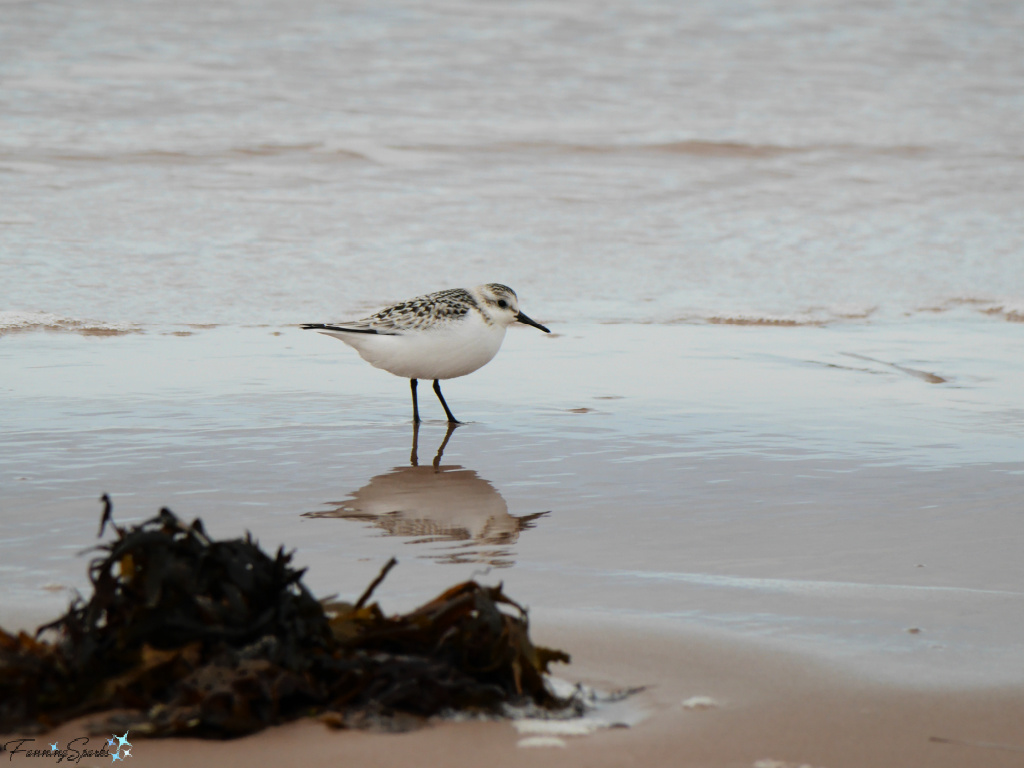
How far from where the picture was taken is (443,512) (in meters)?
3.50

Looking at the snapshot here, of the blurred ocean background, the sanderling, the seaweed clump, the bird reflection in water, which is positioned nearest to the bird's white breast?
the sanderling

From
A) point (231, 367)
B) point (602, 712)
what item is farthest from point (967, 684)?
point (231, 367)

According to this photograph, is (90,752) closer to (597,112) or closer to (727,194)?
(727,194)

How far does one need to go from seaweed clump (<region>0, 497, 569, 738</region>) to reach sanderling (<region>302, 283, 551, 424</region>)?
2.72 meters

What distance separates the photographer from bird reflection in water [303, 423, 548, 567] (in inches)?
124

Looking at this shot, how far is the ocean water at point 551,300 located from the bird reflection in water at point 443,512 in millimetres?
19

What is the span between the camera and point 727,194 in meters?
10.0

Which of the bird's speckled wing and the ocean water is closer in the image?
the ocean water

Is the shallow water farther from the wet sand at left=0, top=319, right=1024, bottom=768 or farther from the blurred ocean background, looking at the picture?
the blurred ocean background

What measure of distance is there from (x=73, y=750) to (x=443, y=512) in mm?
1759

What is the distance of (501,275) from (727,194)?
312cm

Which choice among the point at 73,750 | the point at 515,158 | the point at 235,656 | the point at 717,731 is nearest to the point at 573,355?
the point at 717,731

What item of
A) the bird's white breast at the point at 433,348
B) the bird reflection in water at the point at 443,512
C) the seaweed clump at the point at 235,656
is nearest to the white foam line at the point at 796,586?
the bird reflection in water at the point at 443,512

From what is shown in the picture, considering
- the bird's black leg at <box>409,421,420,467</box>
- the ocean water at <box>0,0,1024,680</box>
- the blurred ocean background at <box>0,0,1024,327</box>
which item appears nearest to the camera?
the ocean water at <box>0,0,1024,680</box>
